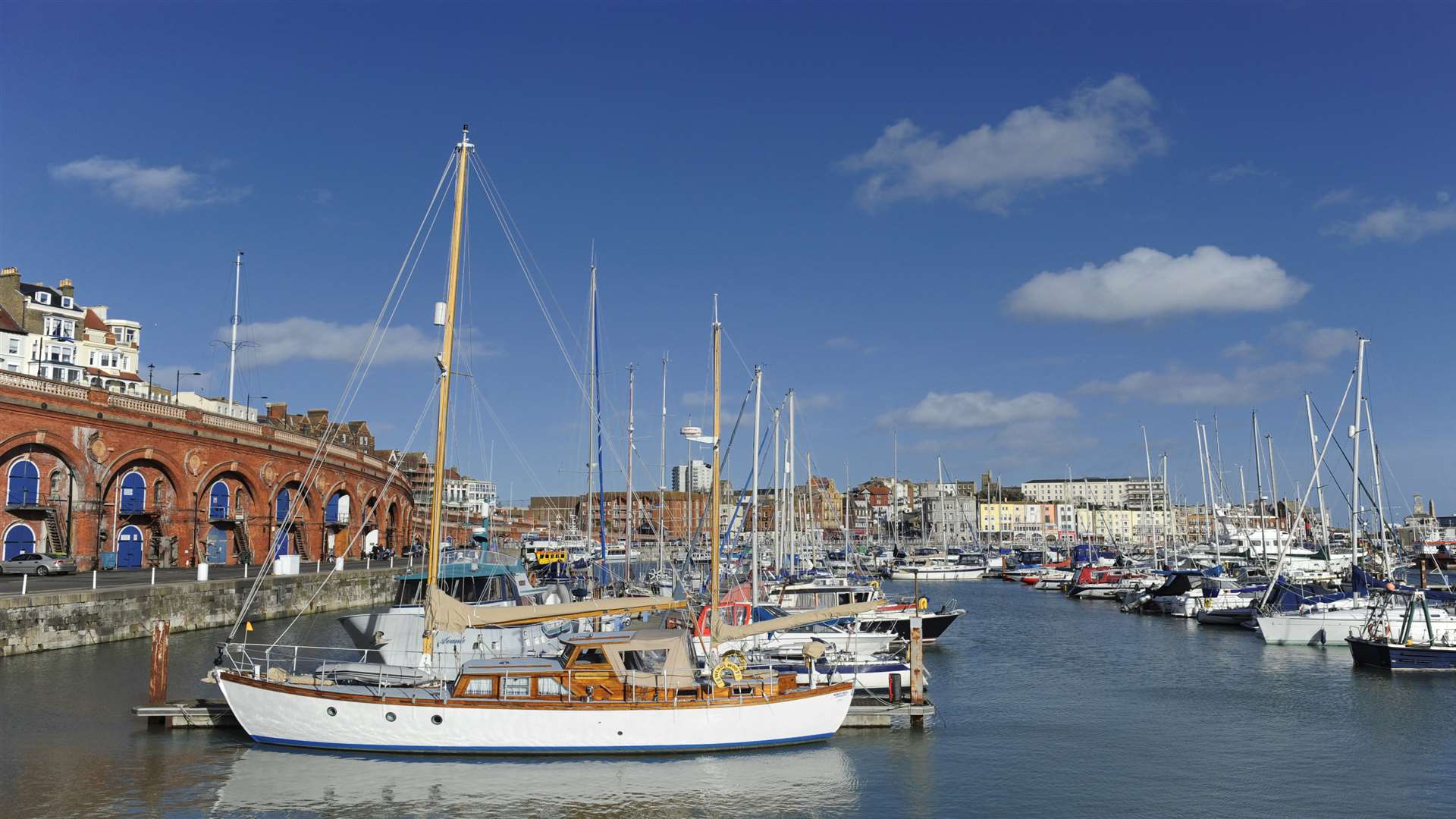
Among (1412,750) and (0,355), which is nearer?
(1412,750)

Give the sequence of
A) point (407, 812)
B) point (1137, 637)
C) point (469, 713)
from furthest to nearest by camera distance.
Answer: point (1137, 637) < point (469, 713) < point (407, 812)

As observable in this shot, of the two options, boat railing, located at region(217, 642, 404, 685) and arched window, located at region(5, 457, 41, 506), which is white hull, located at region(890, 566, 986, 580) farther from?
arched window, located at region(5, 457, 41, 506)

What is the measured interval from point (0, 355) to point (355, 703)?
7351cm

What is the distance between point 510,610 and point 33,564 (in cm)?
3358

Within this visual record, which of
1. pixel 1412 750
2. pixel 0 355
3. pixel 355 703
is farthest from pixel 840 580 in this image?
pixel 0 355

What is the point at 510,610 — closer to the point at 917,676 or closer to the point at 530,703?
the point at 530,703

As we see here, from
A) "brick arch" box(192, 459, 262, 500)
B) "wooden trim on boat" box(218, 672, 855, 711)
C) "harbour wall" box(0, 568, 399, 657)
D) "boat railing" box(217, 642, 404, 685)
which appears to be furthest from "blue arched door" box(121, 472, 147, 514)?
"wooden trim on boat" box(218, 672, 855, 711)

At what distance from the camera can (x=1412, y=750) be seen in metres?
27.0

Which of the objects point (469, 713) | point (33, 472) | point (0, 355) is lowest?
point (469, 713)

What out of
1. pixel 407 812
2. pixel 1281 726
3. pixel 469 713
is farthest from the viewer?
pixel 1281 726

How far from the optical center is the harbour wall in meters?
36.7

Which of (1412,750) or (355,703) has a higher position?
(355,703)

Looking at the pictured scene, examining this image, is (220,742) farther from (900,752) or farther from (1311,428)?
(1311,428)

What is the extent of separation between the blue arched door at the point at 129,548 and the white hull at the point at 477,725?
36.1 m
